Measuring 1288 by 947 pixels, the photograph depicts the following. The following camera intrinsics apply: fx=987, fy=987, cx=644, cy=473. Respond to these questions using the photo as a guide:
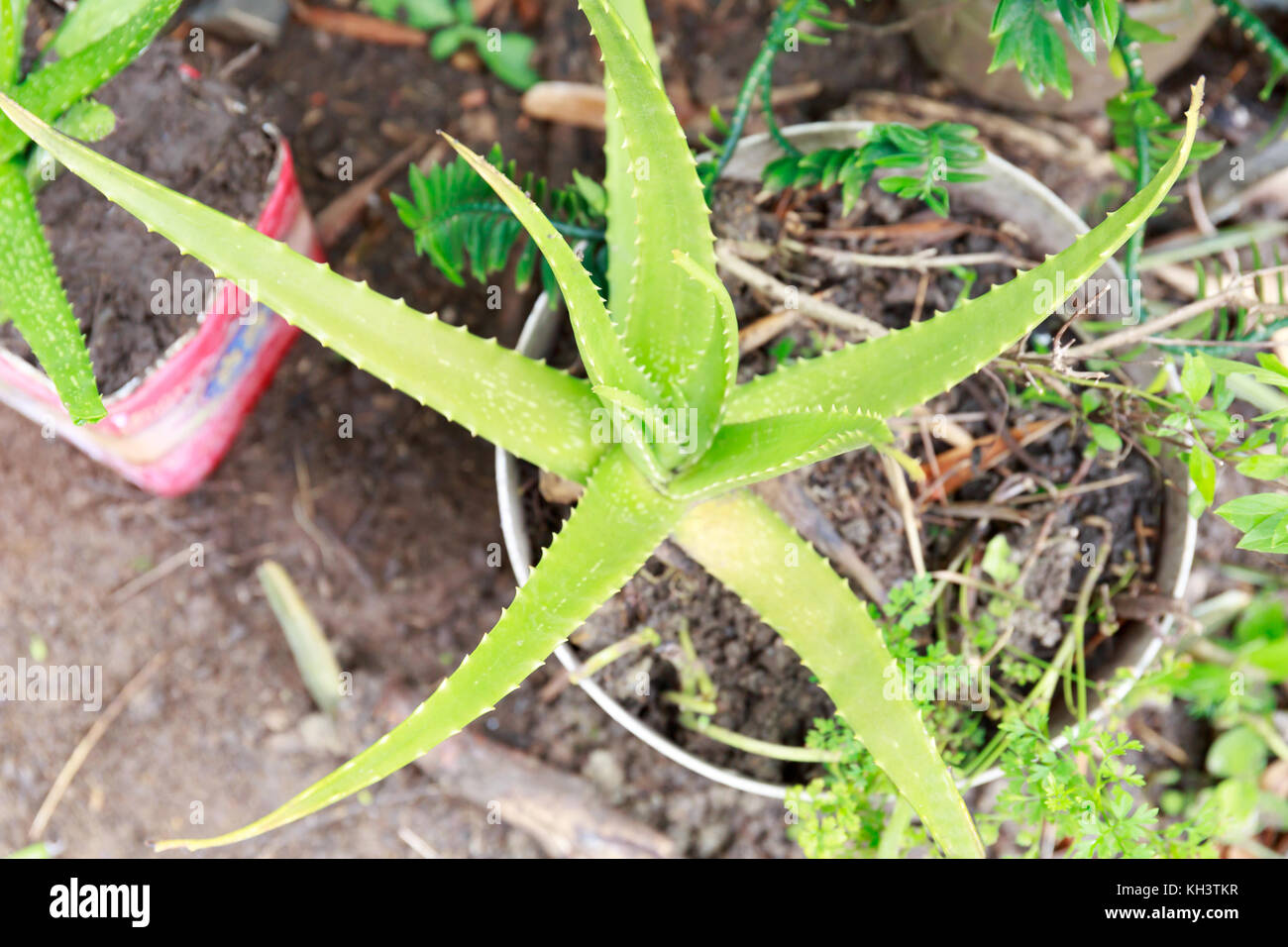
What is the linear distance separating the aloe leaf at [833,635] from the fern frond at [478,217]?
302 mm

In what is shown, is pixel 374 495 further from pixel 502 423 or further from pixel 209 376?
pixel 502 423

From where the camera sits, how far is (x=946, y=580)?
3.35 ft

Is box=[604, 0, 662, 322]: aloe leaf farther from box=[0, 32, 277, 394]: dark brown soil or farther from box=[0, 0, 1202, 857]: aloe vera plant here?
box=[0, 32, 277, 394]: dark brown soil

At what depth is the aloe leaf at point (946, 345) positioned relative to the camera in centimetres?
69

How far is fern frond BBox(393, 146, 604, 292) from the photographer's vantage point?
100 cm

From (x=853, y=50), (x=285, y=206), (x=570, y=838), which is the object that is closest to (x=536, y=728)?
(x=570, y=838)

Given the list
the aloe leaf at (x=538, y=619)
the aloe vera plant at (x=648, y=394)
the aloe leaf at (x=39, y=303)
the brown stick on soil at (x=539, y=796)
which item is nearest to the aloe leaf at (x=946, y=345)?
the aloe vera plant at (x=648, y=394)

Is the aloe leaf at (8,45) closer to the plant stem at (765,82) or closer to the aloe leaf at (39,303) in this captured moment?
the aloe leaf at (39,303)

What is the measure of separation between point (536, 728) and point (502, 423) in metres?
0.63

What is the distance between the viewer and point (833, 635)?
2.61ft
